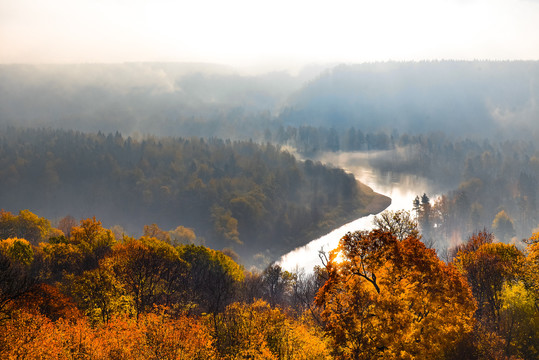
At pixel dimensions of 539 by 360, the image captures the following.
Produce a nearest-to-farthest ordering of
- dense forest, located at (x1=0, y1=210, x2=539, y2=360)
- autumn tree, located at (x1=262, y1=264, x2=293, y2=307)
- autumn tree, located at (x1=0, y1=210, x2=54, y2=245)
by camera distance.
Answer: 1. dense forest, located at (x1=0, y1=210, x2=539, y2=360)
2. autumn tree, located at (x1=262, y1=264, x2=293, y2=307)
3. autumn tree, located at (x1=0, y1=210, x2=54, y2=245)

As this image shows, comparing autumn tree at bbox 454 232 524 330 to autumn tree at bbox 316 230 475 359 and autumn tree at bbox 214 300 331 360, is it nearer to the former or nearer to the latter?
autumn tree at bbox 316 230 475 359

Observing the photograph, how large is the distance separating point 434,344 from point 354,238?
10.6 m

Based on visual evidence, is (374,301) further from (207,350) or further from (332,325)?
(207,350)

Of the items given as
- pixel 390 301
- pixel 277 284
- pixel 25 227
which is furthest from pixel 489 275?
pixel 25 227

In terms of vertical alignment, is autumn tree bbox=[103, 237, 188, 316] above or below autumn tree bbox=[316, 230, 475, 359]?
below

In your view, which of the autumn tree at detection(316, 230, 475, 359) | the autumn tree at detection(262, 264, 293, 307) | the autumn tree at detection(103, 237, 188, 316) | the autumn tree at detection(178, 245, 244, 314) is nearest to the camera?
the autumn tree at detection(316, 230, 475, 359)

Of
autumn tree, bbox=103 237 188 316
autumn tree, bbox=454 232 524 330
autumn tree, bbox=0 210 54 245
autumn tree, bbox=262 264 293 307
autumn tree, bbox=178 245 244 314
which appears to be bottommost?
autumn tree, bbox=262 264 293 307

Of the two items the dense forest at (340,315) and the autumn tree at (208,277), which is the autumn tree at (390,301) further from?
the autumn tree at (208,277)

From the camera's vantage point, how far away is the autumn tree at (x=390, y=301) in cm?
3412

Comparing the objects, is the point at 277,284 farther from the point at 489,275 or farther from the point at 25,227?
the point at 25,227

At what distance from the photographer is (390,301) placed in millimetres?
35562

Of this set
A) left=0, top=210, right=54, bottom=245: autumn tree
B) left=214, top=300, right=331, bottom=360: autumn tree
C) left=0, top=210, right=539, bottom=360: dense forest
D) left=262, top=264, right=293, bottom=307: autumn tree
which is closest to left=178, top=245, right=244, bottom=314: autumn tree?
left=0, top=210, right=539, bottom=360: dense forest

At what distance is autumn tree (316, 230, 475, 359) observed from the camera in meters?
34.1

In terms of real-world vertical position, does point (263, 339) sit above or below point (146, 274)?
above
